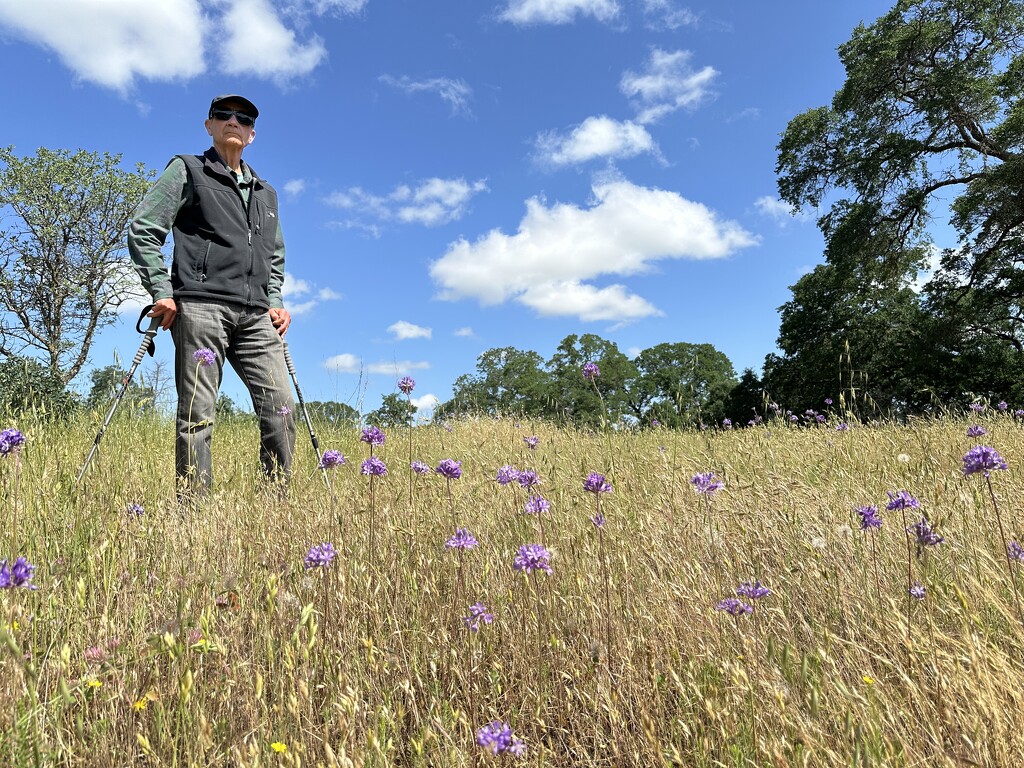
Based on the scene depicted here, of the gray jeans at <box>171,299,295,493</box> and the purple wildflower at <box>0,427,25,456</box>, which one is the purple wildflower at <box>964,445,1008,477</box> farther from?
the purple wildflower at <box>0,427,25,456</box>

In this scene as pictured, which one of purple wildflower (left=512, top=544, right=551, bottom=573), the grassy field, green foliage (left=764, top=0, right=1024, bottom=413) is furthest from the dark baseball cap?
green foliage (left=764, top=0, right=1024, bottom=413)

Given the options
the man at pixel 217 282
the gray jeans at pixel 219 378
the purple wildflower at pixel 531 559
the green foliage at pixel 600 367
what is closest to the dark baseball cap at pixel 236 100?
the man at pixel 217 282

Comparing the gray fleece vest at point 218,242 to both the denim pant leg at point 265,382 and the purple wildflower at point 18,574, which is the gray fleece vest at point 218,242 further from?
the purple wildflower at point 18,574

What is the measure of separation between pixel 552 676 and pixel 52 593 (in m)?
1.78

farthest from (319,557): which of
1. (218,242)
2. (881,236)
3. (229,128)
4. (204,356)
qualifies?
(881,236)

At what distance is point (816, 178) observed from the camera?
1897cm

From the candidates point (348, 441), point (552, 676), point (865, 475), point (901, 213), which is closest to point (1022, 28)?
point (901, 213)

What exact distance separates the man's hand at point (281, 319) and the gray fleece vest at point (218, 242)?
12cm

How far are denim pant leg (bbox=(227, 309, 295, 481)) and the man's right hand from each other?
0.47m

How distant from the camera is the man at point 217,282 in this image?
359cm

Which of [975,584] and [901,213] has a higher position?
[901,213]

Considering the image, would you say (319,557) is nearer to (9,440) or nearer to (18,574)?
(18,574)

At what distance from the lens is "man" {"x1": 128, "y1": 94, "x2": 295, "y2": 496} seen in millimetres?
3594

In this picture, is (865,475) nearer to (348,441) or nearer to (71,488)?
(71,488)
